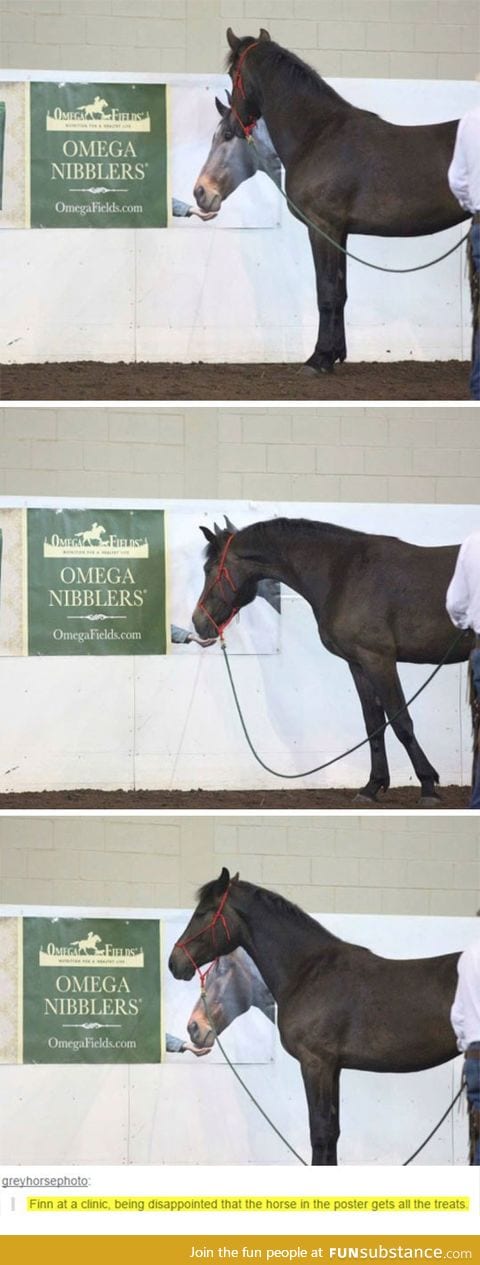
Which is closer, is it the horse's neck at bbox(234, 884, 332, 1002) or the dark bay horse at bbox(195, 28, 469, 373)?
the horse's neck at bbox(234, 884, 332, 1002)

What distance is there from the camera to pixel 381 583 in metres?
6.33

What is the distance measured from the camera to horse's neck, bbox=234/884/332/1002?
5.80 m

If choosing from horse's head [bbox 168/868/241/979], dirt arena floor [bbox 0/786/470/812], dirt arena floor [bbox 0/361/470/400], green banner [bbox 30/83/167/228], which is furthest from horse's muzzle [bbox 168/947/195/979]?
green banner [bbox 30/83/167/228]

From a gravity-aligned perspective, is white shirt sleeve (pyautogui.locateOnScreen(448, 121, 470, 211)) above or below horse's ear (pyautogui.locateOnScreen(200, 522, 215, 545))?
above

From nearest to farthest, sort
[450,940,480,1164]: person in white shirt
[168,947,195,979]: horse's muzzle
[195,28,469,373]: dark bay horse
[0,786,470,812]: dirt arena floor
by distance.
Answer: [450,940,480,1164]: person in white shirt
[168,947,195,979]: horse's muzzle
[195,28,469,373]: dark bay horse
[0,786,470,812]: dirt arena floor

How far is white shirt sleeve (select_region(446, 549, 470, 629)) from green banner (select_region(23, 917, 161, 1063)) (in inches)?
75.6

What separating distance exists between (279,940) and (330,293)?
2.64m

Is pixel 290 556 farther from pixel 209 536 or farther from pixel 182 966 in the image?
pixel 182 966

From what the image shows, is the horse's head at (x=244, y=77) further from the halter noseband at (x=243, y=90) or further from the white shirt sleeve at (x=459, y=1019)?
the white shirt sleeve at (x=459, y=1019)

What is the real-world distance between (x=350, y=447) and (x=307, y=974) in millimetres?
2595

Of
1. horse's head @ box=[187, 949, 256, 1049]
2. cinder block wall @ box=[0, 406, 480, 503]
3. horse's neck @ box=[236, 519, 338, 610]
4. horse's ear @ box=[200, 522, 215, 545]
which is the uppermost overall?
cinder block wall @ box=[0, 406, 480, 503]

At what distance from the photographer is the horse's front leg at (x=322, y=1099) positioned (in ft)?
18.6

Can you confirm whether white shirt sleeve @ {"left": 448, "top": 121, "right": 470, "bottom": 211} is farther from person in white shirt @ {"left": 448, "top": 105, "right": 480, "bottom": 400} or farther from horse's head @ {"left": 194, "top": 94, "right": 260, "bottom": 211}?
horse's head @ {"left": 194, "top": 94, "right": 260, "bottom": 211}
